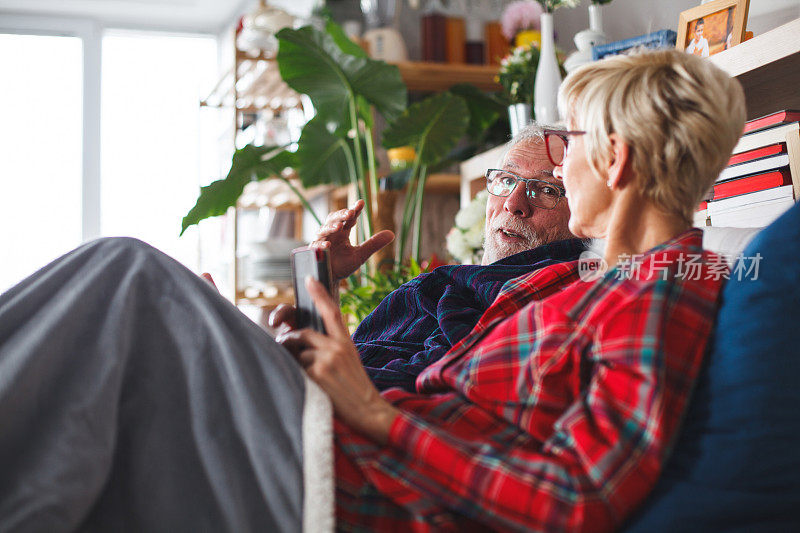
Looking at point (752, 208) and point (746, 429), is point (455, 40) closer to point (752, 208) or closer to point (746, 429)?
point (752, 208)

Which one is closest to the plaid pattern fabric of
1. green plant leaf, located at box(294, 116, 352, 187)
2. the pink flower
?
green plant leaf, located at box(294, 116, 352, 187)

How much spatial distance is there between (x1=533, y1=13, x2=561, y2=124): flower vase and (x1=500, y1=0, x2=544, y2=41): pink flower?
770 mm

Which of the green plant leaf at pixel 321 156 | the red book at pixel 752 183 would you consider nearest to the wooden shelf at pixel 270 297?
the green plant leaf at pixel 321 156

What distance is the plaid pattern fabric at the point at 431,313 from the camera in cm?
133

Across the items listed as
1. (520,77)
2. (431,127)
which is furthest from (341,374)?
(431,127)

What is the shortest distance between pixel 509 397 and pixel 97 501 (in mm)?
498

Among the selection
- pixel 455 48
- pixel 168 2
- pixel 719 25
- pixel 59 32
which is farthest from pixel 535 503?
pixel 59 32

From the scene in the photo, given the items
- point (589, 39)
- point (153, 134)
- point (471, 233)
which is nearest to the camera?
point (589, 39)

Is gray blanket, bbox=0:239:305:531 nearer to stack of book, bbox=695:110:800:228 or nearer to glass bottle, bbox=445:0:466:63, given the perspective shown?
stack of book, bbox=695:110:800:228

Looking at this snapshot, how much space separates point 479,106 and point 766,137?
1.53 m

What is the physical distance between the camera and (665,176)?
0.98 meters

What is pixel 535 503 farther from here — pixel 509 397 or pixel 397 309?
pixel 397 309

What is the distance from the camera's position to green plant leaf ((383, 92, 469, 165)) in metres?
2.79

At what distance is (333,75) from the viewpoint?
2871 mm
